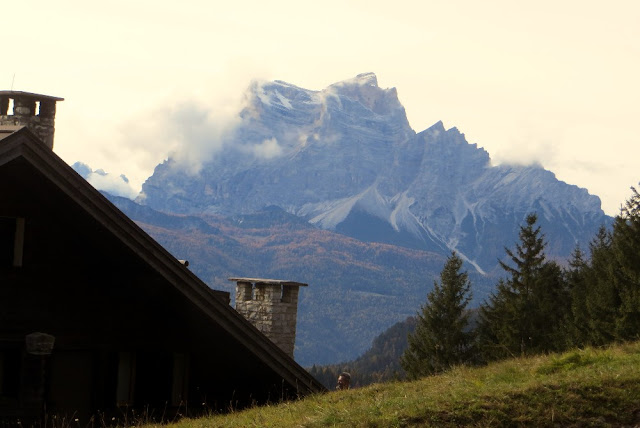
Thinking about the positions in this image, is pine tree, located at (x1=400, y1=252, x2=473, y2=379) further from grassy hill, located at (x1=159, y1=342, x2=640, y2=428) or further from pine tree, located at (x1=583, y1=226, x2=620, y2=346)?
grassy hill, located at (x1=159, y1=342, x2=640, y2=428)

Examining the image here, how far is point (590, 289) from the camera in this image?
50.3m

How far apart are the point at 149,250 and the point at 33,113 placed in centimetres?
580

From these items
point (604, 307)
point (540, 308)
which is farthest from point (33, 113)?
point (540, 308)

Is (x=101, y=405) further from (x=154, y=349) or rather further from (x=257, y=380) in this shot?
(x=257, y=380)

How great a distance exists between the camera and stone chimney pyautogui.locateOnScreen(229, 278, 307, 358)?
79.3 feet

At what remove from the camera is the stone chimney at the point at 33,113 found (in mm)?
19453

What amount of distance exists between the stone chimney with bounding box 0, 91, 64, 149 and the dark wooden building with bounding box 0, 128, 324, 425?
15.3ft

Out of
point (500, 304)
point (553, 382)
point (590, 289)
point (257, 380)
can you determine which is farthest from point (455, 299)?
point (553, 382)

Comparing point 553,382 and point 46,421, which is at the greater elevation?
point 553,382

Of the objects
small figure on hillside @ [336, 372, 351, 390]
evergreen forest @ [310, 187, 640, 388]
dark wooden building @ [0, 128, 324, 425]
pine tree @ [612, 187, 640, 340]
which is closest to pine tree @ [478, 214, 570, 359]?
evergreen forest @ [310, 187, 640, 388]

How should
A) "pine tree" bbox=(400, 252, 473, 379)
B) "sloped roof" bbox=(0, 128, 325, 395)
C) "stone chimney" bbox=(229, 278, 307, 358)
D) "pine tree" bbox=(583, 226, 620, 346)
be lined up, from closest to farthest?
1. "sloped roof" bbox=(0, 128, 325, 395)
2. "stone chimney" bbox=(229, 278, 307, 358)
3. "pine tree" bbox=(583, 226, 620, 346)
4. "pine tree" bbox=(400, 252, 473, 379)

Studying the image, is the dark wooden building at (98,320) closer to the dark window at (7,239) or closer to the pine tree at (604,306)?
the dark window at (7,239)

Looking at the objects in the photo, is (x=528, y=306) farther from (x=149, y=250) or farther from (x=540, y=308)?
(x=149, y=250)

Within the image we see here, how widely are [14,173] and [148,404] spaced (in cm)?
432
